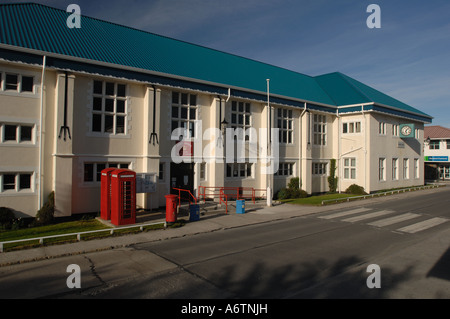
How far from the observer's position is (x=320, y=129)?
92.0 feet

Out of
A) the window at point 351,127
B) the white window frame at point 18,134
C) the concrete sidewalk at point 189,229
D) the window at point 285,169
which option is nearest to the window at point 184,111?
the concrete sidewalk at point 189,229

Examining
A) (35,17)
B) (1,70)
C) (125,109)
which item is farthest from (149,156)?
(35,17)

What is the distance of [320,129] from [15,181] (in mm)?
23033

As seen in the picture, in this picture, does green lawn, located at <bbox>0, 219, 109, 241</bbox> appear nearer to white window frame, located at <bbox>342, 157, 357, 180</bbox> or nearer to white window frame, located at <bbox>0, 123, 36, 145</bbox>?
white window frame, located at <bbox>0, 123, 36, 145</bbox>

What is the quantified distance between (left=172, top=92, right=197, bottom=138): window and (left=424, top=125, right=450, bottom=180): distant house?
A: 39120 mm

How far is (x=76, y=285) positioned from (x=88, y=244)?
→ 149 inches

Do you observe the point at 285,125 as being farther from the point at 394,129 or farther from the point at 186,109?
the point at 394,129

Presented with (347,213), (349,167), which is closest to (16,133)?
(347,213)

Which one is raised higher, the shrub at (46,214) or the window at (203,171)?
the window at (203,171)

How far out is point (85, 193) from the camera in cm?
1573

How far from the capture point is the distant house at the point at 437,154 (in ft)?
149

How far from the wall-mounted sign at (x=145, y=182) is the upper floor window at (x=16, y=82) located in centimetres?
639

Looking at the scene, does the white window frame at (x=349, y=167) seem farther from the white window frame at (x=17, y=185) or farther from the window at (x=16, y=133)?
the window at (x=16, y=133)
